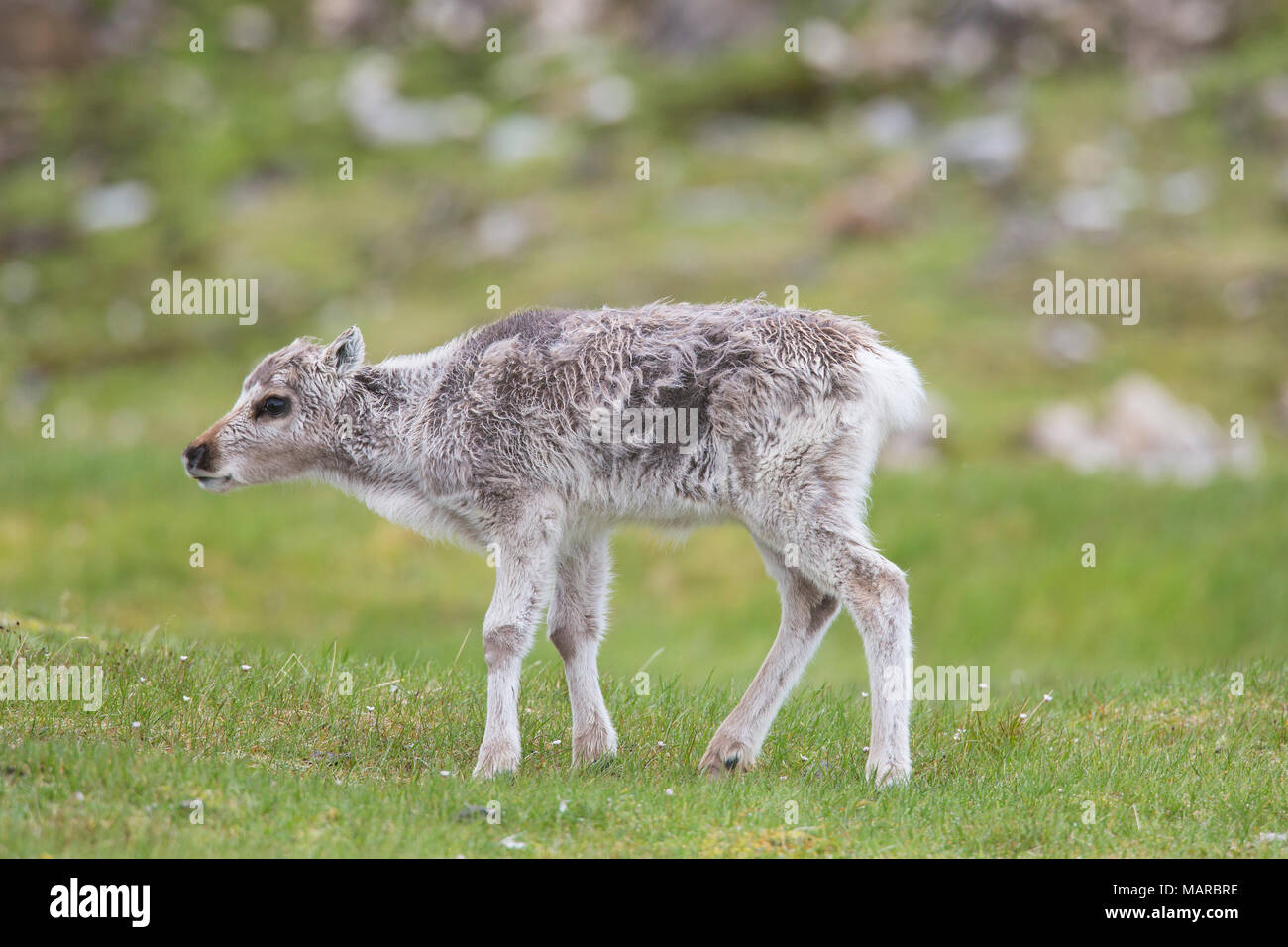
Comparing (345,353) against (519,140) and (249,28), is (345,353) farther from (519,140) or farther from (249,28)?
(249,28)

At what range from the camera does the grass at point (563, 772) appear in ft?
28.2

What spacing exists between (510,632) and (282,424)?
8.21 feet

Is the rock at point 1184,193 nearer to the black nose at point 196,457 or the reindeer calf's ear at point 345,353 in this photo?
the reindeer calf's ear at point 345,353

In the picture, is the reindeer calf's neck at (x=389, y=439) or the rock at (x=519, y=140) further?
the rock at (x=519, y=140)

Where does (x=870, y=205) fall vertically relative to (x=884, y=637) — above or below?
above

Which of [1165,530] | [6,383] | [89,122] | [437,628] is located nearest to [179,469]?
[437,628]

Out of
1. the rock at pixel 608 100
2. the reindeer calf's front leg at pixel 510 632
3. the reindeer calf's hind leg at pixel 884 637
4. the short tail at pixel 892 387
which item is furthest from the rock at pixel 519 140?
→ the reindeer calf's hind leg at pixel 884 637

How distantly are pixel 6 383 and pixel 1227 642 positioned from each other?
1017 inches

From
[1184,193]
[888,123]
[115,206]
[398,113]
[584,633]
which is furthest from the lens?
[398,113]

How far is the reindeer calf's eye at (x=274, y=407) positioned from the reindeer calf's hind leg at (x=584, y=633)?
237cm

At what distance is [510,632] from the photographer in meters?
10.3

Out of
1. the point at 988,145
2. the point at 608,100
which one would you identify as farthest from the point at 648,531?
the point at 608,100
